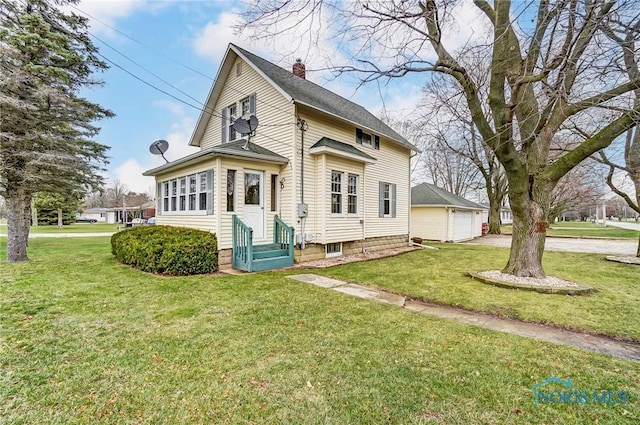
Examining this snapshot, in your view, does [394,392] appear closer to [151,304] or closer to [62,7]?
[151,304]

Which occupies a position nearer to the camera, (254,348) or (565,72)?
(254,348)

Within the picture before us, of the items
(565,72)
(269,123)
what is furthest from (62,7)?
(565,72)

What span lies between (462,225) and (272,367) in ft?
66.0

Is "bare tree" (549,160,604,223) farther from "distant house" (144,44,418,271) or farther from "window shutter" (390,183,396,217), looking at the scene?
"distant house" (144,44,418,271)

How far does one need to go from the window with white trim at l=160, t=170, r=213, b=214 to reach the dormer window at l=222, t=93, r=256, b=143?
2.73 m

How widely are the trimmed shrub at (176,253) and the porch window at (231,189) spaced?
98 cm

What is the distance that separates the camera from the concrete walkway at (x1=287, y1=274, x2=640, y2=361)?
3568 mm

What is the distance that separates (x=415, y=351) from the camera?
334 centimetres

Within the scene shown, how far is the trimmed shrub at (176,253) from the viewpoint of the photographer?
7066 mm

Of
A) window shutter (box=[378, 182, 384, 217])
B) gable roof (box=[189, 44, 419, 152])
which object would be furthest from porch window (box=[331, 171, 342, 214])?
window shutter (box=[378, 182, 384, 217])

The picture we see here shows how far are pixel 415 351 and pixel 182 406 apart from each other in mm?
2410

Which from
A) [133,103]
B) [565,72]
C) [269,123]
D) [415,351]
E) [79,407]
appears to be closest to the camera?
[79,407]

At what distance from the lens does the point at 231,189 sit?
8.36m

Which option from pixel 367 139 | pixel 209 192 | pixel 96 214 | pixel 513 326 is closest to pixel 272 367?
pixel 513 326
